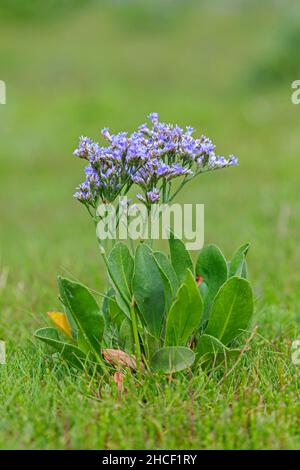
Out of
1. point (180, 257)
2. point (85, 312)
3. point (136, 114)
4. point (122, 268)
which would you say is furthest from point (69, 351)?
point (136, 114)

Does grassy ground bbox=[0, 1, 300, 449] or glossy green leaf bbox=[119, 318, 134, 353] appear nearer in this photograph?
grassy ground bbox=[0, 1, 300, 449]

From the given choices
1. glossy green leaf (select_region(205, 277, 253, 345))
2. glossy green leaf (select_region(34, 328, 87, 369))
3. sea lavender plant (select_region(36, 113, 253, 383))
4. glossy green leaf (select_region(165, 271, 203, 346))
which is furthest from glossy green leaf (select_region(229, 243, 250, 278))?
glossy green leaf (select_region(34, 328, 87, 369))

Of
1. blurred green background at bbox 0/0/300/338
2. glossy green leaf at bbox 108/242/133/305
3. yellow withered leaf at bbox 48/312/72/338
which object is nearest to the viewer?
glossy green leaf at bbox 108/242/133/305

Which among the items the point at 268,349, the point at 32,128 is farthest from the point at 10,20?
the point at 268,349

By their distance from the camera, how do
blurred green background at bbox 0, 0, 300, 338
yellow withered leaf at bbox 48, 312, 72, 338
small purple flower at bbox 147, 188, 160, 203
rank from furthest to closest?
blurred green background at bbox 0, 0, 300, 338 < yellow withered leaf at bbox 48, 312, 72, 338 < small purple flower at bbox 147, 188, 160, 203

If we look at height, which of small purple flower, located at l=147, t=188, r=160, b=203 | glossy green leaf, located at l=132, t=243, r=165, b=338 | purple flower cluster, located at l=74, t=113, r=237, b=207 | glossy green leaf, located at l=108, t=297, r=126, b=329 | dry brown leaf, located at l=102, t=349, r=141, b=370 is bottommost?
dry brown leaf, located at l=102, t=349, r=141, b=370

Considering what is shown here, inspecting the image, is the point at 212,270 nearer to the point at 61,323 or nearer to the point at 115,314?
the point at 115,314

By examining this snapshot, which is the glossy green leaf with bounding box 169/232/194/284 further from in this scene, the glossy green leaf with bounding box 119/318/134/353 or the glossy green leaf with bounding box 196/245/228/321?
the glossy green leaf with bounding box 119/318/134/353

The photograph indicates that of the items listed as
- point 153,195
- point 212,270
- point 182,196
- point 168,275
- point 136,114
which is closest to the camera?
point 153,195
